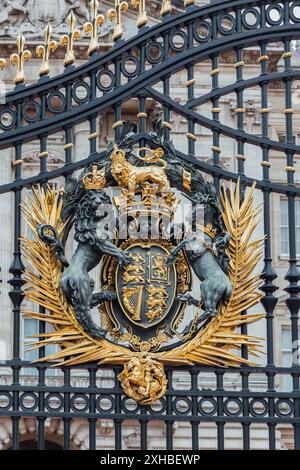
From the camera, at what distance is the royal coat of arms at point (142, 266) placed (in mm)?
15375

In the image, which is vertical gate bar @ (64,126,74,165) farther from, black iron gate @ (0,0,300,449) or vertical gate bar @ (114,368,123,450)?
vertical gate bar @ (114,368,123,450)

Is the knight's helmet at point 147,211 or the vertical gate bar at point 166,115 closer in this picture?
the knight's helmet at point 147,211

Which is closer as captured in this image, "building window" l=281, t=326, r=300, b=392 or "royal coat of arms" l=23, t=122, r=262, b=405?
"royal coat of arms" l=23, t=122, r=262, b=405

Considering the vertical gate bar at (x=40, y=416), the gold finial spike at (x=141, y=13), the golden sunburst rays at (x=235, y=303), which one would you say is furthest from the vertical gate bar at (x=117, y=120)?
the vertical gate bar at (x=40, y=416)

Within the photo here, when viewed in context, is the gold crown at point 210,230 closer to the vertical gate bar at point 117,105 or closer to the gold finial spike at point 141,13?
→ the vertical gate bar at point 117,105

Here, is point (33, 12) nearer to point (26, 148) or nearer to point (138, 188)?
point (26, 148)

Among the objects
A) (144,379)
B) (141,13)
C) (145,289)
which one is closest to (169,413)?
(144,379)

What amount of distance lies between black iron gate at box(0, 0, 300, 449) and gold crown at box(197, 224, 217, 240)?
1.70 ft

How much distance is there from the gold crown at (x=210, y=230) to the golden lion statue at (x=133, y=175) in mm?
527

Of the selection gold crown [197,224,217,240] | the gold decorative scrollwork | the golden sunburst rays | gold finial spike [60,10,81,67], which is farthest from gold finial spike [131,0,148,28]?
the gold decorative scrollwork

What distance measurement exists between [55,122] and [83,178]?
0.66 meters

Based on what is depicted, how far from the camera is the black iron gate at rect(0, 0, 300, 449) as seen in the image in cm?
1538

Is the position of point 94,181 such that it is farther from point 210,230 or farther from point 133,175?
point 210,230
